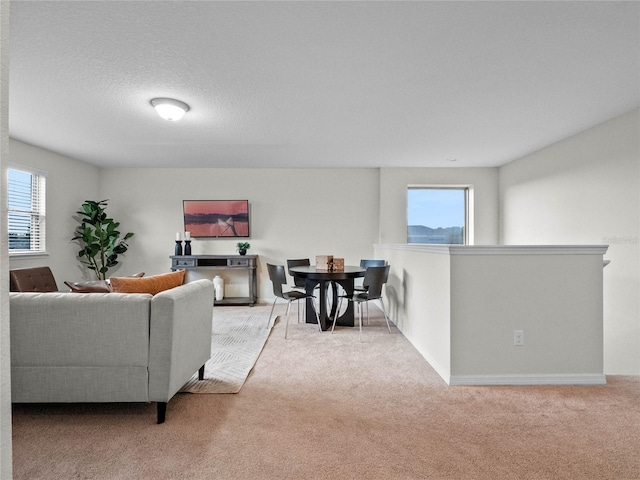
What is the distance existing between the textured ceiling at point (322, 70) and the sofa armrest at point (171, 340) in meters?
1.64

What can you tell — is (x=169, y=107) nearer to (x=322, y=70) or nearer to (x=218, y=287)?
(x=322, y=70)

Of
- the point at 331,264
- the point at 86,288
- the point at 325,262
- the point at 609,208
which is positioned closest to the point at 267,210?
the point at 325,262

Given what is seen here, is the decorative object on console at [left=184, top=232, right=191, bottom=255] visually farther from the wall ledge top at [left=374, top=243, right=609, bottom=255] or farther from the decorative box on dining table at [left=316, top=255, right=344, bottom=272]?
the wall ledge top at [left=374, top=243, right=609, bottom=255]

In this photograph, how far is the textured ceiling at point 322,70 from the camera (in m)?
1.99

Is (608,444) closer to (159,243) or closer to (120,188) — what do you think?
(159,243)

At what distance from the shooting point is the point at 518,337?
2.62 metres

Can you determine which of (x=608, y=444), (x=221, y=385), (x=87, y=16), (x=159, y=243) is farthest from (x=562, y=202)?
(x=159, y=243)

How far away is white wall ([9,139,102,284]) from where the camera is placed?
180 inches

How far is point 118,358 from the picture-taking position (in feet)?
6.54

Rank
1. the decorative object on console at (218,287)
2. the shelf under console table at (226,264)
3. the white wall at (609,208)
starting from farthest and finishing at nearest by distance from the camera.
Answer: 1. the decorative object on console at (218,287)
2. the shelf under console table at (226,264)
3. the white wall at (609,208)

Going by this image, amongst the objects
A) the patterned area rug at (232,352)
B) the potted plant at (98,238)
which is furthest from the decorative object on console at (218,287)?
the potted plant at (98,238)

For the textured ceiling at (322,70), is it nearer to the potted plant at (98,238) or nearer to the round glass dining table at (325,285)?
the potted plant at (98,238)

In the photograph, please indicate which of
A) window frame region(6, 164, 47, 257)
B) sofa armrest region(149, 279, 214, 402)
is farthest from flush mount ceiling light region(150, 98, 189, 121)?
window frame region(6, 164, 47, 257)

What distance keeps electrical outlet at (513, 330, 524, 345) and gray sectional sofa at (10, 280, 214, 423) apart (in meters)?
2.41
